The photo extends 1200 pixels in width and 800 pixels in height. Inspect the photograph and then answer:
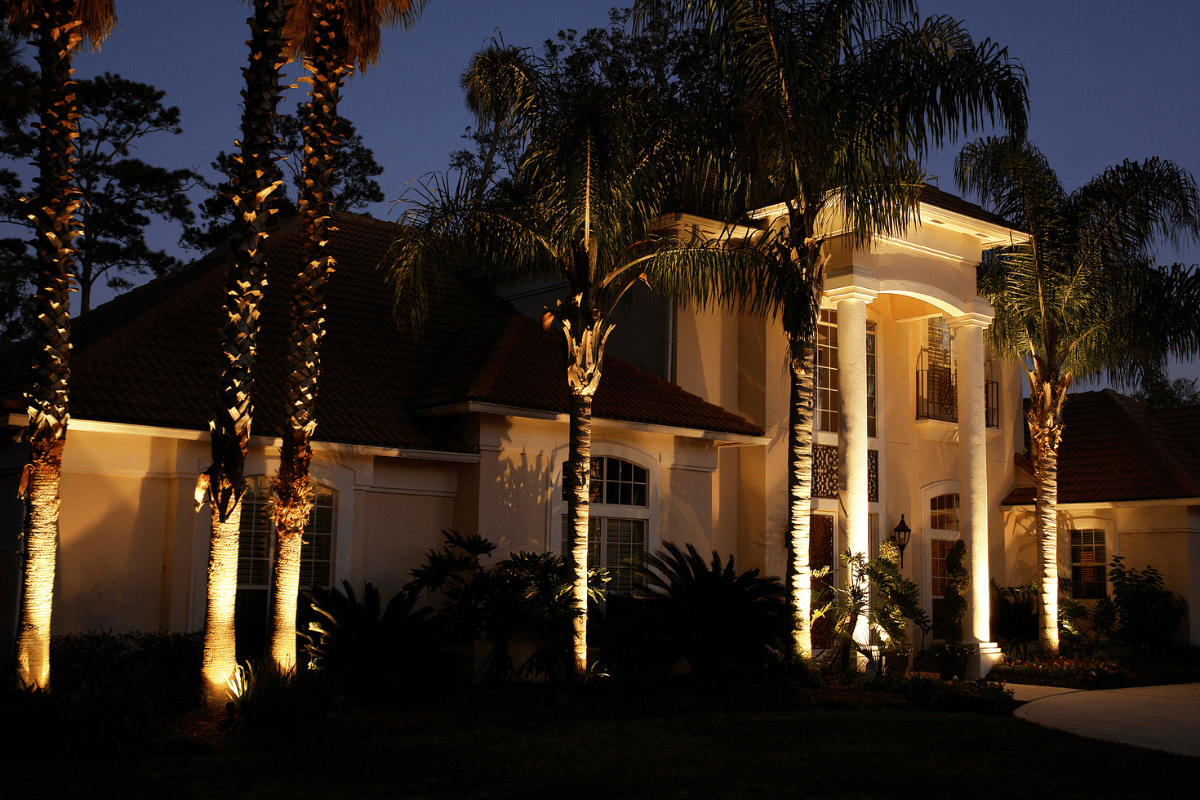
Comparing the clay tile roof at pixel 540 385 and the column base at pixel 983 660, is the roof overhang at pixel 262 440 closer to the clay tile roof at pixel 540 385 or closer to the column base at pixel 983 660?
the clay tile roof at pixel 540 385

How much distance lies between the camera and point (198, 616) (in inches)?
507

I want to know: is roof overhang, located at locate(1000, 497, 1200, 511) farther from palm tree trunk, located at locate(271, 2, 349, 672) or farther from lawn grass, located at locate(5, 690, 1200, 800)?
palm tree trunk, located at locate(271, 2, 349, 672)

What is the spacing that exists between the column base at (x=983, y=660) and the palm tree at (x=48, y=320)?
532 inches

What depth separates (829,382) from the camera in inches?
772

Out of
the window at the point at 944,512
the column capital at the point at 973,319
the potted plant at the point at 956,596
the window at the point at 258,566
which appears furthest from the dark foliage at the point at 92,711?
the window at the point at 944,512

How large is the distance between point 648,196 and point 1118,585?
12.8 metres

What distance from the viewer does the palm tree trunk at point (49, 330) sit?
10.1 meters

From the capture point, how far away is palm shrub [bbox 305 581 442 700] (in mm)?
11898

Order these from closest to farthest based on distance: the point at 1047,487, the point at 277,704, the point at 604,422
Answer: the point at 277,704 → the point at 604,422 → the point at 1047,487

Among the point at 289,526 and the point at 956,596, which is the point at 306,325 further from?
the point at 956,596

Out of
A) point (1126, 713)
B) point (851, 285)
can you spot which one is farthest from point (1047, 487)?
point (1126, 713)

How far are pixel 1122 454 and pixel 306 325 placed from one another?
17199 mm

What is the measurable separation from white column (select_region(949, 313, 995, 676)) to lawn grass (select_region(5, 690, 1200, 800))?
6.23 meters

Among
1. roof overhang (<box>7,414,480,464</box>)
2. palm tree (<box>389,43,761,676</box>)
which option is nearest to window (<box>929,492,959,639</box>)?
palm tree (<box>389,43,761,676</box>)
